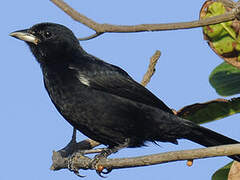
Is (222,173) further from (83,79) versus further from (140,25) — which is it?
(83,79)

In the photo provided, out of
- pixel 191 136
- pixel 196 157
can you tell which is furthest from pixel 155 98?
pixel 196 157

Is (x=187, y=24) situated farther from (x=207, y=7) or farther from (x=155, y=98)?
(x=155, y=98)

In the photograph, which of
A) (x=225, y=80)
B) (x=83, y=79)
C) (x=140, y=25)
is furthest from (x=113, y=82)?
(x=140, y=25)

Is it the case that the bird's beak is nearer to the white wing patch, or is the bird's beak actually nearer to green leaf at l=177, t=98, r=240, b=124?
the white wing patch

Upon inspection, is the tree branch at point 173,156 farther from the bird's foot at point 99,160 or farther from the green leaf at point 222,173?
the green leaf at point 222,173

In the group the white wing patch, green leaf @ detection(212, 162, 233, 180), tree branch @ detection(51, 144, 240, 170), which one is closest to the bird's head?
the white wing patch

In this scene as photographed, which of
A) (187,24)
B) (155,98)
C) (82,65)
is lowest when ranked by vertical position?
(155,98)
